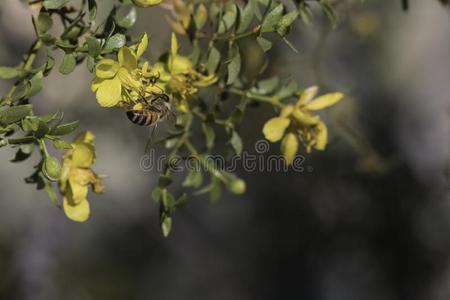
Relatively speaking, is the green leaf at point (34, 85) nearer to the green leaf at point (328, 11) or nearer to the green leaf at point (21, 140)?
the green leaf at point (21, 140)

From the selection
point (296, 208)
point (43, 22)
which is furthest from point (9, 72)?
point (296, 208)

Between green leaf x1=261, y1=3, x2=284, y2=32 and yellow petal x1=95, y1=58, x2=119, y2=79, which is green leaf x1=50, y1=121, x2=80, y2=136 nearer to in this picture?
yellow petal x1=95, y1=58, x2=119, y2=79

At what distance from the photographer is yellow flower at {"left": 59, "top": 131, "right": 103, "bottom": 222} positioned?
0.66m

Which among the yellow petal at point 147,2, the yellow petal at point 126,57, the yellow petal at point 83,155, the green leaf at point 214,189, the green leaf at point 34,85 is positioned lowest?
the green leaf at point 214,189

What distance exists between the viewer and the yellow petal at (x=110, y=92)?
1.83ft

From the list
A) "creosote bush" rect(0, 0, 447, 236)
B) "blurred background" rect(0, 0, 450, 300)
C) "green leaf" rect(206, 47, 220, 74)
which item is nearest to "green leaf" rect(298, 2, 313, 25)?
"creosote bush" rect(0, 0, 447, 236)

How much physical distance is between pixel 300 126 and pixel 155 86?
17cm

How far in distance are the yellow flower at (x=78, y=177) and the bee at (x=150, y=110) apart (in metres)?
0.05

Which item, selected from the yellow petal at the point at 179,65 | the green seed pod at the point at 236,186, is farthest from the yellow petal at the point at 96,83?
the green seed pod at the point at 236,186

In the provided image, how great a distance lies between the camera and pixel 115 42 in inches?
22.1

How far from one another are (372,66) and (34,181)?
170 centimetres

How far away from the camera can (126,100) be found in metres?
0.60

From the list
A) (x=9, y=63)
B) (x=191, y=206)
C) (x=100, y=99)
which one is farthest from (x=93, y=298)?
(x=100, y=99)

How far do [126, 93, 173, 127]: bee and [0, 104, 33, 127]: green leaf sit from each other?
0.12 m
